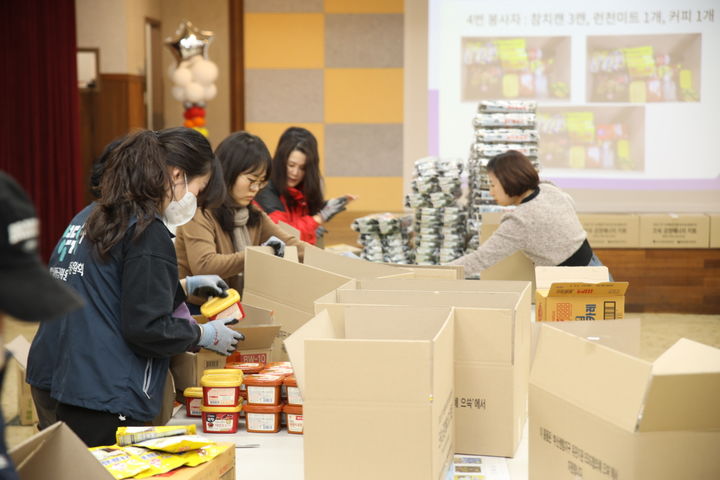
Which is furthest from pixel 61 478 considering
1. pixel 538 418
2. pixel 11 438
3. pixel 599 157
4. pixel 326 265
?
pixel 599 157

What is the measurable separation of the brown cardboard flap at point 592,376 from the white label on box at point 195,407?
879 mm

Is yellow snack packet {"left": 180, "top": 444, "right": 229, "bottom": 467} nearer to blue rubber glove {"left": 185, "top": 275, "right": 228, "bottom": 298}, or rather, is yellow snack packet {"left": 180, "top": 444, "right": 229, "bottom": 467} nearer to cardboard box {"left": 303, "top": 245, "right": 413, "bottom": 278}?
blue rubber glove {"left": 185, "top": 275, "right": 228, "bottom": 298}

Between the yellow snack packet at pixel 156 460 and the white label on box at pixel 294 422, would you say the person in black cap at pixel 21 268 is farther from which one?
the white label on box at pixel 294 422

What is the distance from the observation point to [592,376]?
1.39 meters

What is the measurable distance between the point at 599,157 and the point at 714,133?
3.02ft

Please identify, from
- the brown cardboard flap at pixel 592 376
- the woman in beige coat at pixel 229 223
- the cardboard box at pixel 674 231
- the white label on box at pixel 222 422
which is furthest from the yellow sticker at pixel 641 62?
the brown cardboard flap at pixel 592 376

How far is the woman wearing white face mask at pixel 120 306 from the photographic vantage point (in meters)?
1.89

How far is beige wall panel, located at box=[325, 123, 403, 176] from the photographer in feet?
24.4

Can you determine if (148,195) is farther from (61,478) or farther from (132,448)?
(61,478)

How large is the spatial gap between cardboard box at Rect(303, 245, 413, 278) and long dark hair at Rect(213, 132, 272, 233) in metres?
0.40

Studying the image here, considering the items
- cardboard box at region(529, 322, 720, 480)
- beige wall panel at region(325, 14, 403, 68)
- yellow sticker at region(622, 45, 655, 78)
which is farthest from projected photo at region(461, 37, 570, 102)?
cardboard box at region(529, 322, 720, 480)

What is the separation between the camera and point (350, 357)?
1422 mm

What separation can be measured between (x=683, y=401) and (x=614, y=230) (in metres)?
5.29

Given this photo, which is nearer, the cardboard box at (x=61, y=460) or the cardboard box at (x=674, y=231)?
the cardboard box at (x=61, y=460)
